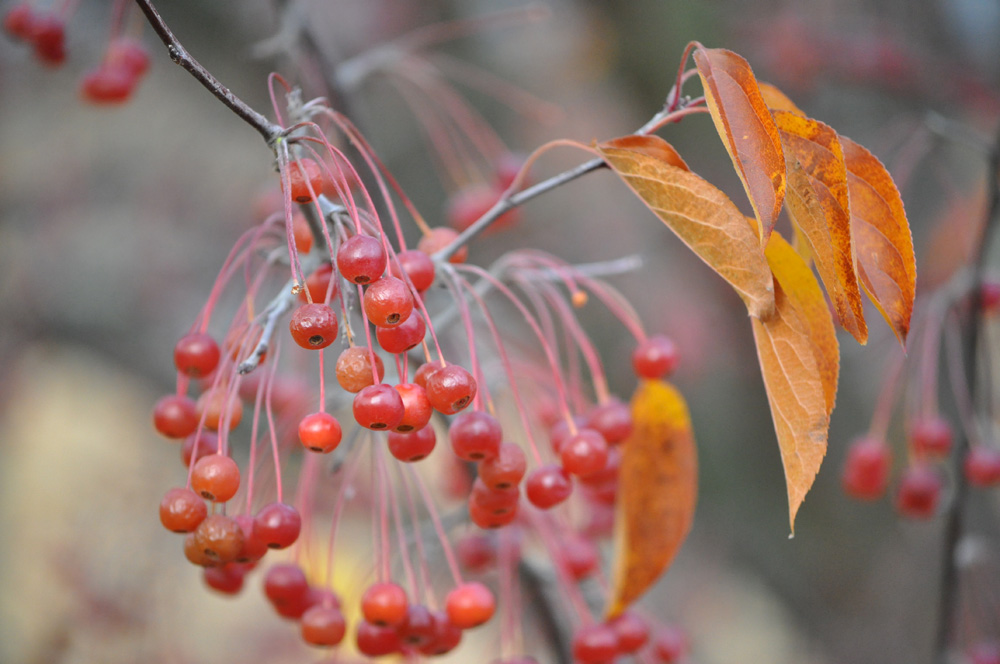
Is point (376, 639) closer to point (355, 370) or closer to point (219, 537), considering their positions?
point (219, 537)

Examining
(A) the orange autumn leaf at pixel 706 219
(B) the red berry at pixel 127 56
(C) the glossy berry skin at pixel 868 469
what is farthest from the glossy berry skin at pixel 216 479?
(C) the glossy berry skin at pixel 868 469

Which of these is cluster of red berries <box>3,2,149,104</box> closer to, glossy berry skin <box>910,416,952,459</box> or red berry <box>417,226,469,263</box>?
red berry <box>417,226,469,263</box>

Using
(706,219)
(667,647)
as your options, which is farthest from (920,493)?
(706,219)

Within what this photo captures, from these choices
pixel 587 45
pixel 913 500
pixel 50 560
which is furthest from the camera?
pixel 587 45

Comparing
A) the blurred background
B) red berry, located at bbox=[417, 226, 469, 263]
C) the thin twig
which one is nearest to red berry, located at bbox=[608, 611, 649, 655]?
red berry, located at bbox=[417, 226, 469, 263]

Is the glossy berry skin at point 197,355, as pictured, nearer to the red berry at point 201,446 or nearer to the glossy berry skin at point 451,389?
the red berry at point 201,446

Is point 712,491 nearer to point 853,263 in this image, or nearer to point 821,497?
point 821,497

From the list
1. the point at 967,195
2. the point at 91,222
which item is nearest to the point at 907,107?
the point at 967,195
